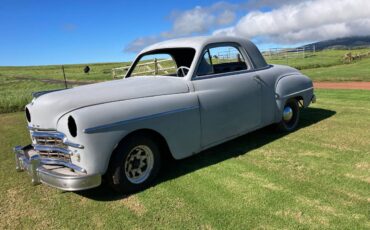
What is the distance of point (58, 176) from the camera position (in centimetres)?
384

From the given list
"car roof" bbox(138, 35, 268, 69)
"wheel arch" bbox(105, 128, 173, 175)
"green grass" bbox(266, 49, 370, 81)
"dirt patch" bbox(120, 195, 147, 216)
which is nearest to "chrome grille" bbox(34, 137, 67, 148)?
"wheel arch" bbox(105, 128, 173, 175)

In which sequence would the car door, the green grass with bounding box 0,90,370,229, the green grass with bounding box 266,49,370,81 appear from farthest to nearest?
the green grass with bounding box 266,49,370,81
the car door
the green grass with bounding box 0,90,370,229

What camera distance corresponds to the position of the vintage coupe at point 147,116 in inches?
152

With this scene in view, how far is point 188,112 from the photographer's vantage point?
183 inches

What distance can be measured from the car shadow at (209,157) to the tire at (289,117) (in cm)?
15

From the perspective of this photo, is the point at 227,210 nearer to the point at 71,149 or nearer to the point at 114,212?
the point at 114,212

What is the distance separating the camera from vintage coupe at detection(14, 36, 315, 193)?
3.87m

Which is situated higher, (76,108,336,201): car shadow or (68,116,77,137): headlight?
(68,116,77,137): headlight

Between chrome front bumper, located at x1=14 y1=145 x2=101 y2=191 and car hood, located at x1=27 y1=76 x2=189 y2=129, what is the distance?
0.43m

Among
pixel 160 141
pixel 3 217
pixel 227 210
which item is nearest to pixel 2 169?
pixel 3 217

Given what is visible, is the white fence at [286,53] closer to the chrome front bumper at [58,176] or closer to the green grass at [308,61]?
the green grass at [308,61]

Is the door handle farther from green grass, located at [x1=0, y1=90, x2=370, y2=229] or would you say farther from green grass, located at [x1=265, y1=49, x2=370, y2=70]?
green grass, located at [x1=265, y1=49, x2=370, y2=70]

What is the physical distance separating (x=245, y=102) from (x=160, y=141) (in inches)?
61.6

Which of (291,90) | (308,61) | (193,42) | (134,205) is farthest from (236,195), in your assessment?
(308,61)
